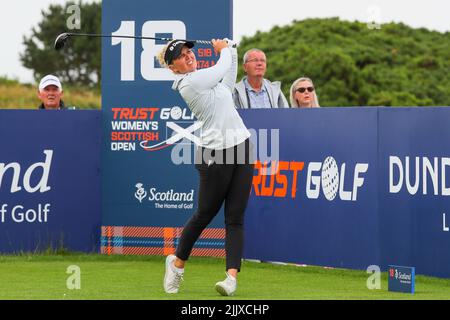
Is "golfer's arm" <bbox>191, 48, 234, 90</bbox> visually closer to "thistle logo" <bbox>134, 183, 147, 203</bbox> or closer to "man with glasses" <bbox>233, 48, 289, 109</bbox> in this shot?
"man with glasses" <bbox>233, 48, 289, 109</bbox>

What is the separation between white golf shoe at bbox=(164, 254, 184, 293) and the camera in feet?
32.6

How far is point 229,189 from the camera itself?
9789 millimetres

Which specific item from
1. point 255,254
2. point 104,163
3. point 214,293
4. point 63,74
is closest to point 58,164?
point 104,163

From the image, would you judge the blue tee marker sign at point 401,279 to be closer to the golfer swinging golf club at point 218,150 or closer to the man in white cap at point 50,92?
the golfer swinging golf club at point 218,150

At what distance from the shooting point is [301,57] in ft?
108

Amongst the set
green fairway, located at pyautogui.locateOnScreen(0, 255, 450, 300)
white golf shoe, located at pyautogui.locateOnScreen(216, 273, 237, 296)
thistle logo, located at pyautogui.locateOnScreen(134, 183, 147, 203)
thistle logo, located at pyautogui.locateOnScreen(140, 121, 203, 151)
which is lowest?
green fairway, located at pyautogui.locateOnScreen(0, 255, 450, 300)

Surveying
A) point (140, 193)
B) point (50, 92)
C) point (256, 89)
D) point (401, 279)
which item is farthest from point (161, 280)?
point (50, 92)

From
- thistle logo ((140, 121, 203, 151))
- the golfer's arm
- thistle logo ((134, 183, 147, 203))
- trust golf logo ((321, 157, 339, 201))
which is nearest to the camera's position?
the golfer's arm

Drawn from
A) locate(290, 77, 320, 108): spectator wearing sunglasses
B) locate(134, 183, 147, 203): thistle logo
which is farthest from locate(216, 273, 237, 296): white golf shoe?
locate(134, 183, 147, 203): thistle logo

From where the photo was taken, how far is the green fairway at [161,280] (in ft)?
32.4

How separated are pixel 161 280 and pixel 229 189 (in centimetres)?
166

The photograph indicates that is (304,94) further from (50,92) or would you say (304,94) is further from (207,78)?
(207,78)

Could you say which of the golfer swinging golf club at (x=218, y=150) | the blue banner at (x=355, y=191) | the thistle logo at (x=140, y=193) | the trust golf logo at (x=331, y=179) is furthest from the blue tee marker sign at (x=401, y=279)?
the thistle logo at (x=140, y=193)

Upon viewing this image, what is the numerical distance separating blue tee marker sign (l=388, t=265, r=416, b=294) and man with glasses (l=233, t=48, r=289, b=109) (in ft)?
10.4
